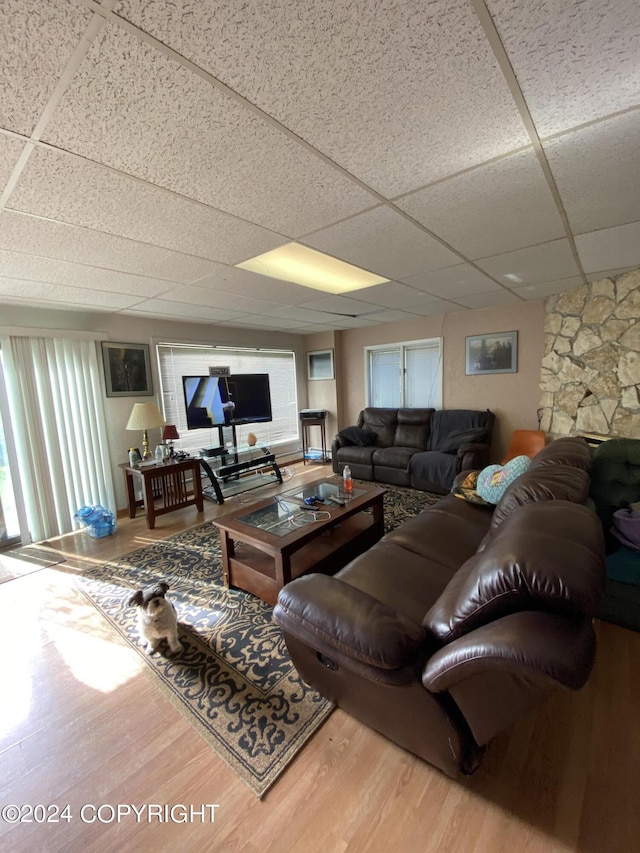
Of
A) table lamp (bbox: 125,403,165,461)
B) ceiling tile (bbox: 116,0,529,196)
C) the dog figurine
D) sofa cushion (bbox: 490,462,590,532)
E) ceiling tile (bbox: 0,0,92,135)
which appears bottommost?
the dog figurine

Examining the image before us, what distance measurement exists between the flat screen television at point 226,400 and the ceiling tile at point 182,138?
10.0 ft

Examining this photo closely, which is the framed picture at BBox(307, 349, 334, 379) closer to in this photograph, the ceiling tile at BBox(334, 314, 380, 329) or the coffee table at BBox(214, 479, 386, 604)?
the ceiling tile at BBox(334, 314, 380, 329)

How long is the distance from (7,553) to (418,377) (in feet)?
16.6

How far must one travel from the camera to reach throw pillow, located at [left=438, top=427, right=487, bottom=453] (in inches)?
160

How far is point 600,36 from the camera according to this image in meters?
0.82

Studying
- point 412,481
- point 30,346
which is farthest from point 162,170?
point 412,481

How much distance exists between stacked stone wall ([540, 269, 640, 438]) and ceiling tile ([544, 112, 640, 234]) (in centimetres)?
155

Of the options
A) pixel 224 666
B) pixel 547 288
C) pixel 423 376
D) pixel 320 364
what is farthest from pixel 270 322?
pixel 224 666

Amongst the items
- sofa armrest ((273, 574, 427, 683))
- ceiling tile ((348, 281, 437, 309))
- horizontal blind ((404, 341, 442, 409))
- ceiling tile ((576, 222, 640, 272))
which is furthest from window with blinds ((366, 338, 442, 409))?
sofa armrest ((273, 574, 427, 683))

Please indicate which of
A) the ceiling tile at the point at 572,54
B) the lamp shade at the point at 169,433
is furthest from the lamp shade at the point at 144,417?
the ceiling tile at the point at 572,54

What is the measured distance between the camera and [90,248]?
6.31 ft

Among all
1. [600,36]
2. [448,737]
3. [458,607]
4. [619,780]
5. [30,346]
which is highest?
[600,36]

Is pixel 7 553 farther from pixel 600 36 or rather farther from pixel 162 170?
pixel 600 36

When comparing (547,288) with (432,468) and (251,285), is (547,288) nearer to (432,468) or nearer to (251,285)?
(432,468)
